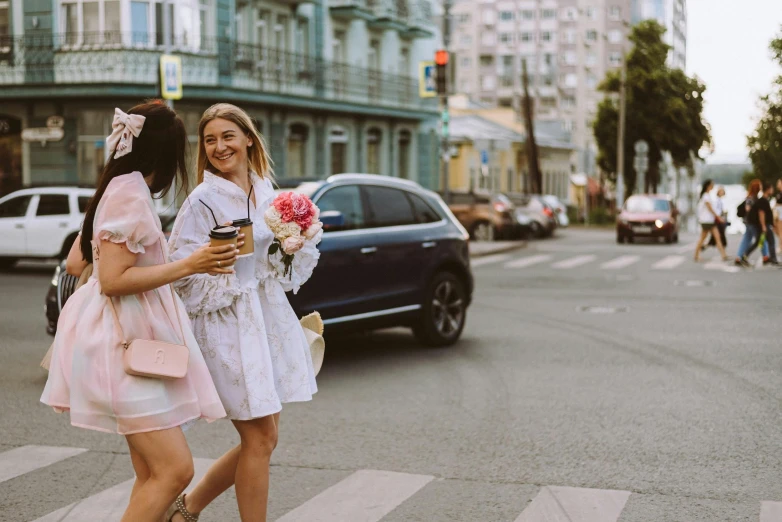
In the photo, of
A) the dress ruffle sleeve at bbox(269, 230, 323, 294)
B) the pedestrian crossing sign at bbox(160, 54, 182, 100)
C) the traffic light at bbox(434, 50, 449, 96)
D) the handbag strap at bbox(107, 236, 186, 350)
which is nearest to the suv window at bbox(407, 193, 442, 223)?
the dress ruffle sleeve at bbox(269, 230, 323, 294)

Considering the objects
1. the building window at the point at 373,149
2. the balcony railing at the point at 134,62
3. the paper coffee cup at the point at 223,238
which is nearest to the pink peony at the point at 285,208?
the paper coffee cup at the point at 223,238

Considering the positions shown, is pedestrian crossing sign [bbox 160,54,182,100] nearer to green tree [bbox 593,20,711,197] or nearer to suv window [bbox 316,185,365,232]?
suv window [bbox 316,185,365,232]

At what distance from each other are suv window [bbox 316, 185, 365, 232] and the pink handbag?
249 inches

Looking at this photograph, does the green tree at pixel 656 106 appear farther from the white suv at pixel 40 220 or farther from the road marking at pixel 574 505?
the road marking at pixel 574 505

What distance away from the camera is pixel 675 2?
153875 mm

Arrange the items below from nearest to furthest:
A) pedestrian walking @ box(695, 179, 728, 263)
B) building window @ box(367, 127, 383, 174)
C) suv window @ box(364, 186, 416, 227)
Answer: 1. suv window @ box(364, 186, 416, 227)
2. pedestrian walking @ box(695, 179, 728, 263)
3. building window @ box(367, 127, 383, 174)

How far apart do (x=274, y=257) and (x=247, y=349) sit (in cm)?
39

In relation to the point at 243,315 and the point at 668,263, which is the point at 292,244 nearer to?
the point at 243,315

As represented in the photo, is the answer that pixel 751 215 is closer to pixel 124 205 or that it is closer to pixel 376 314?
pixel 376 314

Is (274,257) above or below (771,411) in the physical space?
above

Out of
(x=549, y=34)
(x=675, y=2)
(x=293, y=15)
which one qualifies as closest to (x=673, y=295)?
(x=293, y=15)

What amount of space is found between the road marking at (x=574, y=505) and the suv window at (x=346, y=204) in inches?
188

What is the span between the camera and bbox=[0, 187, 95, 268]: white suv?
21.1m

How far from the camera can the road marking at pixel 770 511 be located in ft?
17.2
